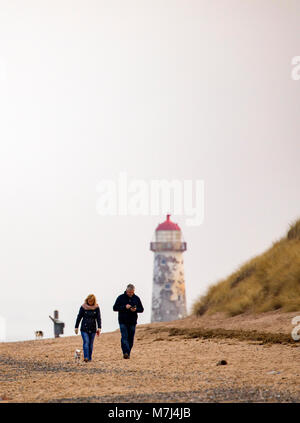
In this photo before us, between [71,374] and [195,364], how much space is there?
9.71 feet

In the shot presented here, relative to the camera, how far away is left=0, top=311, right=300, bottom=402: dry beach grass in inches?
547

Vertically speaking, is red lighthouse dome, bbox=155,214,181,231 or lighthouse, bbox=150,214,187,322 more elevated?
red lighthouse dome, bbox=155,214,181,231

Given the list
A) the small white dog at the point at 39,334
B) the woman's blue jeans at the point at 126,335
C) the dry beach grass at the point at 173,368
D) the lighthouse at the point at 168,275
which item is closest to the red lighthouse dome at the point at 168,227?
the lighthouse at the point at 168,275

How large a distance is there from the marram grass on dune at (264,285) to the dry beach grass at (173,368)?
926mm

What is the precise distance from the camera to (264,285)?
31953 mm

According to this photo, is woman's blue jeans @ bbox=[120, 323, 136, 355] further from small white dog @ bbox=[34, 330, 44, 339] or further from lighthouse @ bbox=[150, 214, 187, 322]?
lighthouse @ bbox=[150, 214, 187, 322]

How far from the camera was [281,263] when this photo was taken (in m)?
32.7

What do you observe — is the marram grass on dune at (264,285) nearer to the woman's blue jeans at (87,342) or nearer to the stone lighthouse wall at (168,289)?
the woman's blue jeans at (87,342)

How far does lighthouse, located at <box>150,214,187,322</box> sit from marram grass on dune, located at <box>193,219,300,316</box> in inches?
1354

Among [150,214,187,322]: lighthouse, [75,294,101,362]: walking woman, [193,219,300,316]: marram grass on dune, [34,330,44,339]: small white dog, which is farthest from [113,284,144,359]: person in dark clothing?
[150,214,187,322]: lighthouse

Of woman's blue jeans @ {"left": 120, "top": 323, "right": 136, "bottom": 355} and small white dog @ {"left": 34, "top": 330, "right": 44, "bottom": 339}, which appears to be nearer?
woman's blue jeans @ {"left": 120, "top": 323, "right": 136, "bottom": 355}

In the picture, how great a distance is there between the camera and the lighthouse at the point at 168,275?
71.0m
